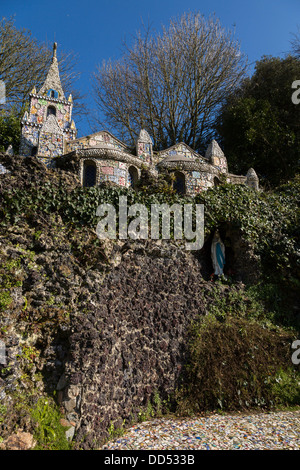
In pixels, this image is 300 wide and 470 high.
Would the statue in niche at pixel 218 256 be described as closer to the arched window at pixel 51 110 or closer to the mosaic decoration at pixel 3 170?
the mosaic decoration at pixel 3 170

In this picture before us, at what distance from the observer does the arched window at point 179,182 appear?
1320 cm

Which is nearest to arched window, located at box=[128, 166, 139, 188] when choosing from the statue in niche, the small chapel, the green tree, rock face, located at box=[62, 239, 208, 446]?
the small chapel

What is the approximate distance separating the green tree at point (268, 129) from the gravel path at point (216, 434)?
13654 millimetres

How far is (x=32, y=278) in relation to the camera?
642 centimetres

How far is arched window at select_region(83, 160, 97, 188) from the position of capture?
12.2m

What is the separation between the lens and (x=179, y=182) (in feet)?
43.6

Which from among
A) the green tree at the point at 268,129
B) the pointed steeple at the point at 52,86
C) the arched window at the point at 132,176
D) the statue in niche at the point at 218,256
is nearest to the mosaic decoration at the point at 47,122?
the pointed steeple at the point at 52,86

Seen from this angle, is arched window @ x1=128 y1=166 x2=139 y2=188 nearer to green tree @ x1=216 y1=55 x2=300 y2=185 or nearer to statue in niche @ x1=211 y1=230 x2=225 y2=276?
statue in niche @ x1=211 y1=230 x2=225 y2=276

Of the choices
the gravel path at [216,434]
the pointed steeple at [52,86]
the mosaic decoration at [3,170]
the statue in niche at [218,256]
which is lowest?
the gravel path at [216,434]

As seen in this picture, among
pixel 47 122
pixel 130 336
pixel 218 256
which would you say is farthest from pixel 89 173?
pixel 130 336

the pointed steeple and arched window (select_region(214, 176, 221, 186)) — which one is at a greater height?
the pointed steeple

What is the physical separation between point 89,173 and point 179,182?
354cm
